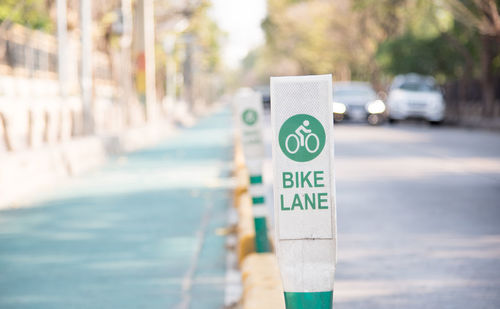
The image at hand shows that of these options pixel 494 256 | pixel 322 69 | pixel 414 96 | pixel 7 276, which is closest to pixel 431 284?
pixel 494 256

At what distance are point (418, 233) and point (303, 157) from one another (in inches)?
216

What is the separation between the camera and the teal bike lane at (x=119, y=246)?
6.45 m

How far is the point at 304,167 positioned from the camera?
12.3 feet

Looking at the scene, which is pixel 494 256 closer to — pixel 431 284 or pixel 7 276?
pixel 431 284

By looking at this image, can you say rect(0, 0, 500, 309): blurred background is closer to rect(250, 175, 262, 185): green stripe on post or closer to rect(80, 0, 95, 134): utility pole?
rect(80, 0, 95, 134): utility pole

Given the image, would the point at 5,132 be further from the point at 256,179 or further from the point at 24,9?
the point at 24,9

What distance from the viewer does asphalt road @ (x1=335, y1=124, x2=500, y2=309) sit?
644 cm

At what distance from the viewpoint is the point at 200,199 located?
12266 mm

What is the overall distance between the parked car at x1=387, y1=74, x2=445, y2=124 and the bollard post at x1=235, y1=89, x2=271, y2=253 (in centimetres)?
2887

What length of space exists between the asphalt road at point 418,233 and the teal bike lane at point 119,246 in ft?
3.86

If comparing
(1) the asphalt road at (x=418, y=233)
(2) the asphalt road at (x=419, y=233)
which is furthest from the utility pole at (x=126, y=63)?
(2) the asphalt road at (x=419, y=233)

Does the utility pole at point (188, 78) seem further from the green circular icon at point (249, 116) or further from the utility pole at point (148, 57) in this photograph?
the green circular icon at point (249, 116)

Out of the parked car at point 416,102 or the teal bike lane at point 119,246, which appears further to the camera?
the parked car at point 416,102

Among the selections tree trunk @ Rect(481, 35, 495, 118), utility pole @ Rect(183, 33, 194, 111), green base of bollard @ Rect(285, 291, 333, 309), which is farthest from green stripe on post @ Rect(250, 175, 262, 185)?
utility pole @ Rect(183, 33, 194, 111)
